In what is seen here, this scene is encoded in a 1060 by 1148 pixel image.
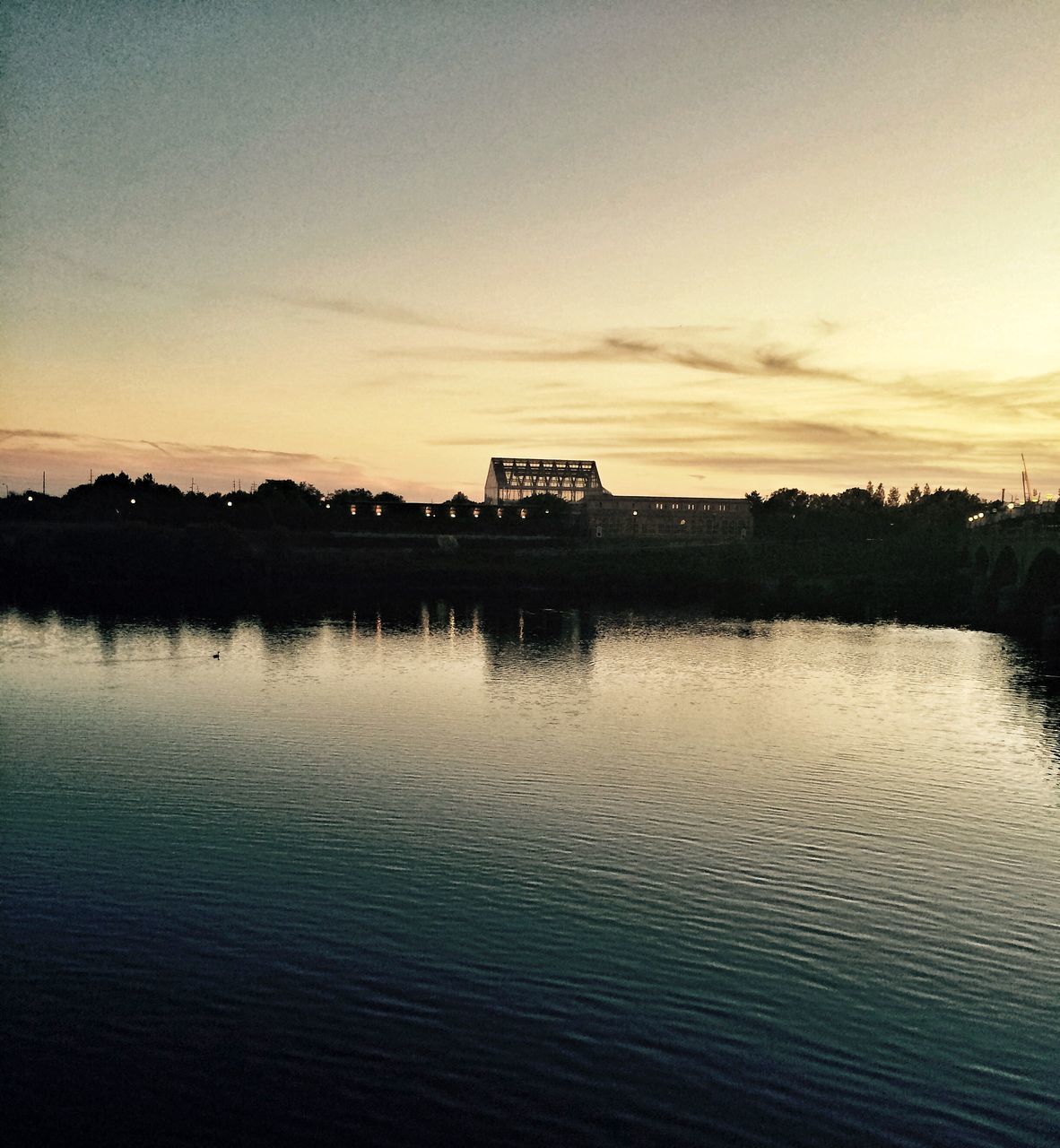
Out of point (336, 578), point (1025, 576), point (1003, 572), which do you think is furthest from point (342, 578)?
point (1025, 576)

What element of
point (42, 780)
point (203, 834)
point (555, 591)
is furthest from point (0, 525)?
point (203, 834)

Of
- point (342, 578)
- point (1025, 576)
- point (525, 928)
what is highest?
point (1025, 576)

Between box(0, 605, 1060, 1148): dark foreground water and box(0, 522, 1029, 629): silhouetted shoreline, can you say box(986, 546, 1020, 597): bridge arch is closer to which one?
box(0, 522, 1029, 629): silhouetted shoreline

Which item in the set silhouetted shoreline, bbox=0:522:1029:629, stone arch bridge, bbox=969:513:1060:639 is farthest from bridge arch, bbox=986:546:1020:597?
silhouetted shoreline, bbox=0:522:1029:629

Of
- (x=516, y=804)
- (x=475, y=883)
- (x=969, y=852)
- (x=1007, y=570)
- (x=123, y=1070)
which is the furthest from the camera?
(x=1007, y=570)

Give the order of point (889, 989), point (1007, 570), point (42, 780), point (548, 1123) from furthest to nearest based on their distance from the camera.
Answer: point (1007, 570) < point (42, 780) < point (889, 989) < point (548, 1123)

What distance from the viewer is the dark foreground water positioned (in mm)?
20672

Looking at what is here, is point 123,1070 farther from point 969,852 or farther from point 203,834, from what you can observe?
point 969,852

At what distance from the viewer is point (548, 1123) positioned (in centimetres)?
1980

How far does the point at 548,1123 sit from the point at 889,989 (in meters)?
10.8

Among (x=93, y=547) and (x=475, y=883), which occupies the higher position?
(x=93, y=547)

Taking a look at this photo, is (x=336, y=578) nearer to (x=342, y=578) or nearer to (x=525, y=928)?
(x=342, y=578)

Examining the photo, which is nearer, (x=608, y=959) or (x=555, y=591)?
(x=608, y=959)

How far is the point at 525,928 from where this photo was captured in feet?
96.4
